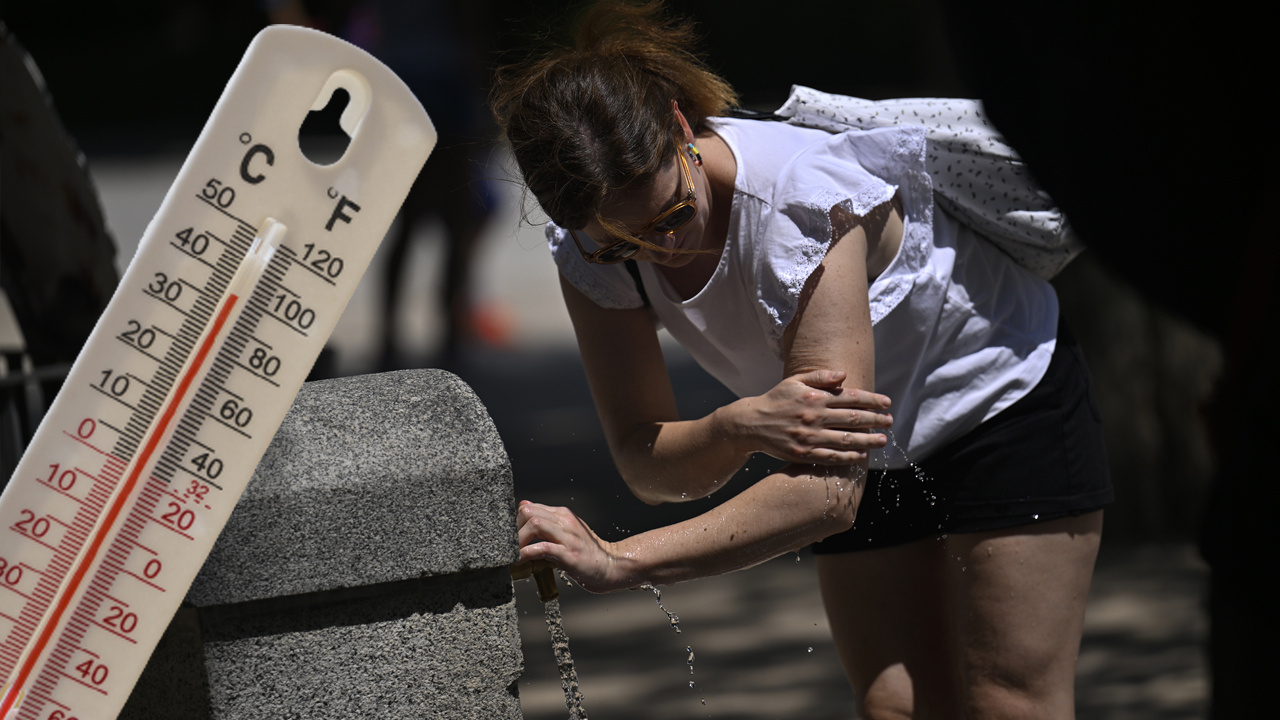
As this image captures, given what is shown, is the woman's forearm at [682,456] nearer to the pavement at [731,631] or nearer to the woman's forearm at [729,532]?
the woman's forearm at [729,532]

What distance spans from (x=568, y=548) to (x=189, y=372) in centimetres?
60

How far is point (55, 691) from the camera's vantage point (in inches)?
54.3

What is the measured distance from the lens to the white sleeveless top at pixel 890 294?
192cm

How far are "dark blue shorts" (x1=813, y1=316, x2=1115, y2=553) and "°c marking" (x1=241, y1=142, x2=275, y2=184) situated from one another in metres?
1.30

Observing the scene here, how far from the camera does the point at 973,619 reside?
2.13 meters

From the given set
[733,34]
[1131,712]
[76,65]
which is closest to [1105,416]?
[1131,712]

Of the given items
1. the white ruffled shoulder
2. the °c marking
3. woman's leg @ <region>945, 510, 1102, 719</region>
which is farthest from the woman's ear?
woman's leg @ <region>945, 510, 1102, 719</region>

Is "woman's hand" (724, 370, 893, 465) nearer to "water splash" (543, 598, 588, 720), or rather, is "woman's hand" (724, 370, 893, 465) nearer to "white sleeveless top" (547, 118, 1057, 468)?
"white sleeveless top" (547, 118, 1057, 468)

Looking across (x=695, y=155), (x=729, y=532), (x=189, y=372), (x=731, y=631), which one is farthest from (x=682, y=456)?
(x=731, y=631)

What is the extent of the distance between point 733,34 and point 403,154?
22371mm

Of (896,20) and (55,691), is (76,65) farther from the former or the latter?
(55,691)

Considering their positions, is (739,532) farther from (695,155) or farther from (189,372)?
(189,372)

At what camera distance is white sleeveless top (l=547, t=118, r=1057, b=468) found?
1925mm

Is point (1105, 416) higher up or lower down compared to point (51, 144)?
lower down
